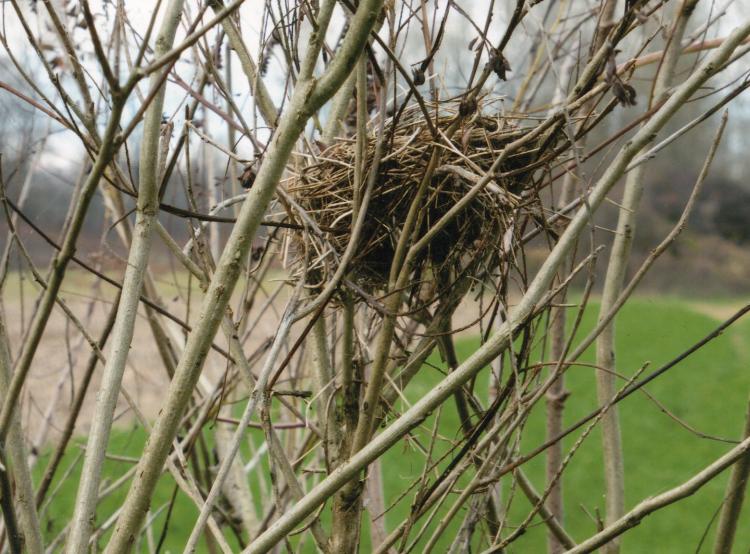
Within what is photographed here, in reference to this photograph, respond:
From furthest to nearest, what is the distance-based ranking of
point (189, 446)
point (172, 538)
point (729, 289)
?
point (729, 289) < point (172, 538) < point (189, 446)

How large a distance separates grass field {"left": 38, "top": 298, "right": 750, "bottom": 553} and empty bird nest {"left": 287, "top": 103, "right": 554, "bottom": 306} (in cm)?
156

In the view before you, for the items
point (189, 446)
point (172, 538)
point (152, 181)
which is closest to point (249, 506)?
point (189, 446)

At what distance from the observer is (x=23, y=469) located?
1.18 meters

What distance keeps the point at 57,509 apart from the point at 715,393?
8.07 meters

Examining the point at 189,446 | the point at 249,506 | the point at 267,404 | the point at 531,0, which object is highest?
the point at 531,0

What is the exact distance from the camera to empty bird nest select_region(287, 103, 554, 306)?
3.94 feet

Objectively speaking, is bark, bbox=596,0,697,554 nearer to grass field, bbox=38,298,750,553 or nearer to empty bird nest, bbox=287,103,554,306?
empty bird nest, bbox=287,103,554,306

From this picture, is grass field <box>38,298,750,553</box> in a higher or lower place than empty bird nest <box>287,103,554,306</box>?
lower

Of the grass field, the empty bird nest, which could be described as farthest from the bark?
the grass field

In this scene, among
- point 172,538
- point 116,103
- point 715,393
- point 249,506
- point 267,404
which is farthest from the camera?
point 715,393

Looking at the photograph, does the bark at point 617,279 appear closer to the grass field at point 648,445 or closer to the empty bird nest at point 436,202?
the empty bird nest at point 436,202

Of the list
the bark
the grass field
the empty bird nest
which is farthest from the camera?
the grass field

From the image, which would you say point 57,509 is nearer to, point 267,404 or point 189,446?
point 189,446

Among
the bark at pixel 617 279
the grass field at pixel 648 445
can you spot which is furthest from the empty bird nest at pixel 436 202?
the grass field at pixel 648 445
